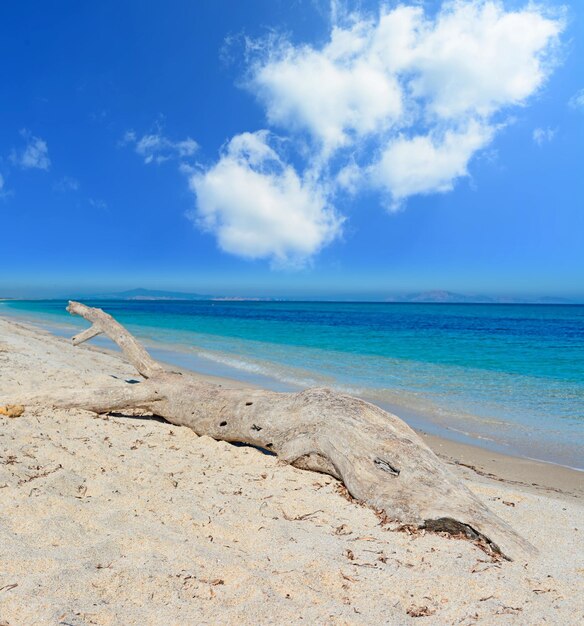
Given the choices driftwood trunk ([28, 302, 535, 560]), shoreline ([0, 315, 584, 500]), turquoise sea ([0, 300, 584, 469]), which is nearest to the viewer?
driftwood trunk ([28, 302, 535, 560])

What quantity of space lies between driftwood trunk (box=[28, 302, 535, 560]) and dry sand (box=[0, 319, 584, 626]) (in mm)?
205

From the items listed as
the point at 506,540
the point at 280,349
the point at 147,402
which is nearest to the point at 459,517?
the point at 506,540

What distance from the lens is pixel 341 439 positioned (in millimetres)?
5184

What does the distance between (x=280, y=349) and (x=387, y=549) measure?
1948 cm

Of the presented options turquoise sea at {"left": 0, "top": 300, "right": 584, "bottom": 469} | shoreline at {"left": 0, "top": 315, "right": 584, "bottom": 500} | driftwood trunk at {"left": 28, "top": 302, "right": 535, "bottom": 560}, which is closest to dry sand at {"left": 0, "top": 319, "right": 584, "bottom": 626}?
driftwood trunk at {"left": 28, "top": 302, "right": 535, "bottom": 560}

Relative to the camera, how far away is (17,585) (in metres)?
2.73

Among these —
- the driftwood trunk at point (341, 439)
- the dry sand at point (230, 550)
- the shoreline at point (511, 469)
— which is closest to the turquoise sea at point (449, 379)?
the shoreline at point (511, 469)

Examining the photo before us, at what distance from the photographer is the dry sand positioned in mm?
2721

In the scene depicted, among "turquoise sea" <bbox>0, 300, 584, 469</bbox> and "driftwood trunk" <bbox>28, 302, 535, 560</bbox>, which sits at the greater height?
"driftwood trunk" <bbox>28, 302, 535, 560</bbox>

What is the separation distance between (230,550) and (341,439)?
81.3 inches

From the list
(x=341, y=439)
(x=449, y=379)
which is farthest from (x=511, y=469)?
(x=449, y=379)

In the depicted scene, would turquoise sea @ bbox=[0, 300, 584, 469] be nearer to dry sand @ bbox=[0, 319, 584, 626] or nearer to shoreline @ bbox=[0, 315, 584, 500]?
shoreline @ bbox=[0, 315, 584, 500]

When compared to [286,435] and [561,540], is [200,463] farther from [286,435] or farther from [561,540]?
[561,540]

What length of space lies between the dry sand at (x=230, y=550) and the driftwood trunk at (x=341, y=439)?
20 cm
